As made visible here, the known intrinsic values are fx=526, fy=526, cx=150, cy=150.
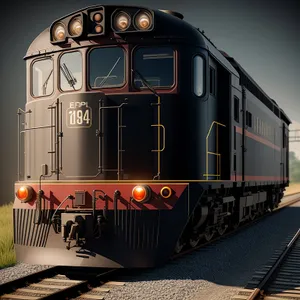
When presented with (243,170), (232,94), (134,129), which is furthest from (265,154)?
(134,129)

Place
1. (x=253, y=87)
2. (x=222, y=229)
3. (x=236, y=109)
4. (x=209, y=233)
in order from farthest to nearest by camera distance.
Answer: (x=253, y=87), (x=222, y=229), (x=236, y=109), (x=209, y=233)

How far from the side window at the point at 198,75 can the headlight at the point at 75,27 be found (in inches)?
73.8

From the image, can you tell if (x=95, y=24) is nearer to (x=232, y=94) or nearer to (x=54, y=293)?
(x=232, y=94)

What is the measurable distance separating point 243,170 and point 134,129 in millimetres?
4584

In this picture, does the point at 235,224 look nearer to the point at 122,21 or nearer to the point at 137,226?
the point at 137,226

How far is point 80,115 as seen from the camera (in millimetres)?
8133

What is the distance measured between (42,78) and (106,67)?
1.25 m

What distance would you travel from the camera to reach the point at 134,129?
8.14 metres

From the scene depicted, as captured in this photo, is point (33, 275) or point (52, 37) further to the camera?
point (52, 37)

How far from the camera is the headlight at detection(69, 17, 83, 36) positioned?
8188 millimetres

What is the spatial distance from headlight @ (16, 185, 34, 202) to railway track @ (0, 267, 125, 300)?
1.14 metres

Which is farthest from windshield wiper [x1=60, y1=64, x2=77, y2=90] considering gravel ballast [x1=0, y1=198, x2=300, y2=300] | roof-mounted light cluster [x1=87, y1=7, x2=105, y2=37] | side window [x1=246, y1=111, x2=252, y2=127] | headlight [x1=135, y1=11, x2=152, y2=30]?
side window [x1=246, y1=111, x2=252, y2=127]

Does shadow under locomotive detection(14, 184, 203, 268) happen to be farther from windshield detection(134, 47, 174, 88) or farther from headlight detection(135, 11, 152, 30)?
headlight detection(135, 11, 152, 30)

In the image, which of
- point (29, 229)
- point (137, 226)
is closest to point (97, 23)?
point (137, 226)
